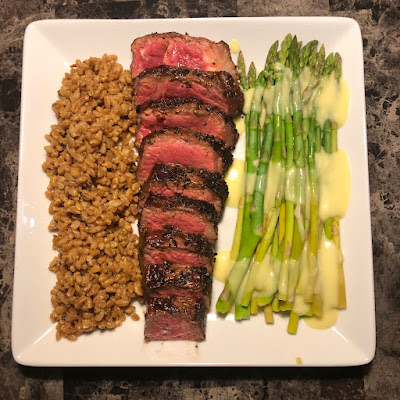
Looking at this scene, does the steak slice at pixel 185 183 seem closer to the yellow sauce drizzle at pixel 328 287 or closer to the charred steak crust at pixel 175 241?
the charred steak crust at pixel 175 241

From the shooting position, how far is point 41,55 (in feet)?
15.3

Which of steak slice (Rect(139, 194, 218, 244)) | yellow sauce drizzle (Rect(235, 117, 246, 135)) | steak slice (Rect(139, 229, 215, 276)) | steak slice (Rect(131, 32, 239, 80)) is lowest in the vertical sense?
steak slice (Rect(139, 229, 215, 276))

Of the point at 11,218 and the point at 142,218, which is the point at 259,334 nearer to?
the point at 142,218

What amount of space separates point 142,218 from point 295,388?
88.0 inches

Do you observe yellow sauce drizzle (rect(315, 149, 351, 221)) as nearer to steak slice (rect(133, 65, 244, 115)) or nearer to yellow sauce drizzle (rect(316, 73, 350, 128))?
yellow sauce drizzle (rect(316, 73, 350, 128))

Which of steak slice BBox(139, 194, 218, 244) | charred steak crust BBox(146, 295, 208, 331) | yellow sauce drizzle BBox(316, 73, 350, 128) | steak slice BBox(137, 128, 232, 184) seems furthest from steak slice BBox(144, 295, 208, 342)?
yellow sauce drizzle BBox(316, 73, 350, 128)

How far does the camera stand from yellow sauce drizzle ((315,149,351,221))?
442 cm

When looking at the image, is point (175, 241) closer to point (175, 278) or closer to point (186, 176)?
point (175, 278)

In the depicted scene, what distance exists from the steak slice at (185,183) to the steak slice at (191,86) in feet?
2.31

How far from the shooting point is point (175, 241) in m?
4.02

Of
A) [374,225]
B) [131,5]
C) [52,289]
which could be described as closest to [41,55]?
[131,5]

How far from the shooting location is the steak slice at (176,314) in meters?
4.03

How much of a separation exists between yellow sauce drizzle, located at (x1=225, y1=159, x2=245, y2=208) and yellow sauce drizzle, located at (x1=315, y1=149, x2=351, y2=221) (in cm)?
74

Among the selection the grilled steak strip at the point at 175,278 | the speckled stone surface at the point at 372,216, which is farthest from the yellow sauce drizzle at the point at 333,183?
the grilled steak strip at the point at 175,278
